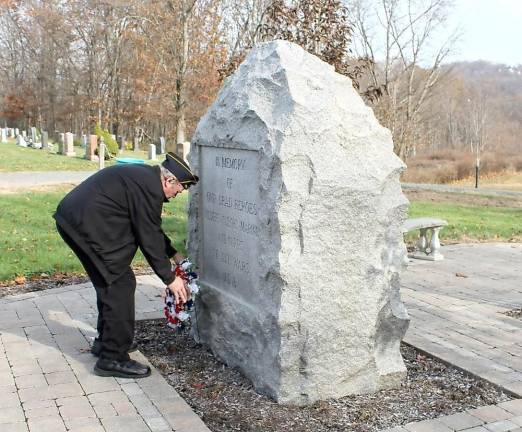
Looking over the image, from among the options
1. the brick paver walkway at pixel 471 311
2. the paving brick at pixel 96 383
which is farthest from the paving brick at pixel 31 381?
the brick paver walkway at pixel 471 311

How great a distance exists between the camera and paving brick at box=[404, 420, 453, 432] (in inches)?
140

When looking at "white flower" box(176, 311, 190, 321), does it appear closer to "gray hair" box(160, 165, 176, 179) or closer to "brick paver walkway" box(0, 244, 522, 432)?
"brick paver walkway" box(0, 244, 522, 432)

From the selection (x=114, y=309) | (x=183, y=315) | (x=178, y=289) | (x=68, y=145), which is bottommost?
(x=183, y=315)

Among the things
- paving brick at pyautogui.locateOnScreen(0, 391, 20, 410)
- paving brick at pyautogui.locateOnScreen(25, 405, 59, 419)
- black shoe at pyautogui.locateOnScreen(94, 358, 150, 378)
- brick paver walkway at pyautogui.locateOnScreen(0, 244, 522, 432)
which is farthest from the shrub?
paving brick at pyautogui.locateOnScreen(25, 405, 59, 419)

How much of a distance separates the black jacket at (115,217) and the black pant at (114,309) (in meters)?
0.11

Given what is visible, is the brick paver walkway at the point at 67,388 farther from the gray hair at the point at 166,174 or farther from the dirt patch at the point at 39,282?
the gray hair at the point at 166,174

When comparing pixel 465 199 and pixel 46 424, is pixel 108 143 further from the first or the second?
pixel 46 424

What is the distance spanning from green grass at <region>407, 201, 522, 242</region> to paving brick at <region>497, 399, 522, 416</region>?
6836 millimetres

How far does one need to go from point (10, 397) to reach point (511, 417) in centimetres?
321

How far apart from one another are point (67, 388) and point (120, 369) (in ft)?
1.25

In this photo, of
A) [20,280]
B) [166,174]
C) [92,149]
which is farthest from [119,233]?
[92,149]

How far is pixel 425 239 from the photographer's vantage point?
941cm

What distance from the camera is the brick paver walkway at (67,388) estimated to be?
11.7 ft

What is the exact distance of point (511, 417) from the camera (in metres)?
3.79
